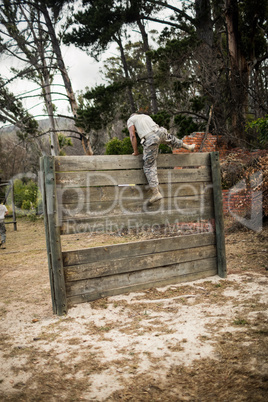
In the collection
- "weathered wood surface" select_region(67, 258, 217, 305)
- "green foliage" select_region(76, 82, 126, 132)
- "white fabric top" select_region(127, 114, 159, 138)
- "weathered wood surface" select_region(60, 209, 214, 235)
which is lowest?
"weathered wood surface" select_region(67, 258, 217, 305)

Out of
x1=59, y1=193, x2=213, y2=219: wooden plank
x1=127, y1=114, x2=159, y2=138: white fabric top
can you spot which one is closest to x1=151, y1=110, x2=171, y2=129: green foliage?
x1=59, y1=193, x2=213, y2=219: wooden plank

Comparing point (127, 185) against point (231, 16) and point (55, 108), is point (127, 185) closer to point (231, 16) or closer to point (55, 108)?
point (231, 16)

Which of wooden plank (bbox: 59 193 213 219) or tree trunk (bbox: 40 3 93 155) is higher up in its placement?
tree trunk (bbox: 40 3 93 155)

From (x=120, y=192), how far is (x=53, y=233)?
110 centimetres

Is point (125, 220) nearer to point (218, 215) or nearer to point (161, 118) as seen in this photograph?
point (218, 215)

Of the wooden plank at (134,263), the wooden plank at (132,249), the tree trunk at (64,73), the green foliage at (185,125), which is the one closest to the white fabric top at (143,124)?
the wooden plank at (132,249)

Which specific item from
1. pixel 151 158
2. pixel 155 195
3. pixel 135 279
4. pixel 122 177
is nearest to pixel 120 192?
pixel 122 177

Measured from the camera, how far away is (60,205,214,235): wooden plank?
14.2 feet

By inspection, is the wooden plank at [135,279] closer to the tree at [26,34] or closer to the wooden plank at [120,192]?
the wooden plank at [120,192]

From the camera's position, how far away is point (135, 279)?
Result: 15.6ft

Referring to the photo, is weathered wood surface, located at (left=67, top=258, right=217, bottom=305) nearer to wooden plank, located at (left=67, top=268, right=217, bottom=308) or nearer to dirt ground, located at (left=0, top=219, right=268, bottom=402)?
wooden plank, located at (left=67, top=268, right=217, bottom=308)

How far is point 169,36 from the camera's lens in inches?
664

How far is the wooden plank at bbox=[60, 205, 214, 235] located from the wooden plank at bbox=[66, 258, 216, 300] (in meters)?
0.67

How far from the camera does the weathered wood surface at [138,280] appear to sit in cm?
439
